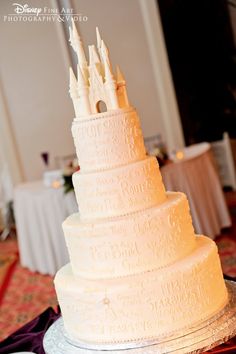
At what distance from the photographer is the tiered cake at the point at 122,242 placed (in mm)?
2473

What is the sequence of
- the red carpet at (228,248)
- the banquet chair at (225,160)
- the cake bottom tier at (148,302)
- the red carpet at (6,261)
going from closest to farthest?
the cake bottom tier at (148,302) → the red carpet at (228,248) → the red carpet at (6,261) → the banquet chair at (225,160)

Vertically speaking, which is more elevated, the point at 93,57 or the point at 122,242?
the point at 93,57

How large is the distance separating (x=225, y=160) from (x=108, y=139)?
20.5 ft

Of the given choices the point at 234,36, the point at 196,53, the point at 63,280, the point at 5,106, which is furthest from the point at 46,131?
the point at 63,280

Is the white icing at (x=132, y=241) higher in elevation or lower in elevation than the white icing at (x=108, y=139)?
lower

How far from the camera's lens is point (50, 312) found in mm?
3461

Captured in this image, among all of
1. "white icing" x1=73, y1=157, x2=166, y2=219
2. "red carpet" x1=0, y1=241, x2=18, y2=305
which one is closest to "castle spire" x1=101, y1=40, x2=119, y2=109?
"white icing" x1=73, y1=157, x2=166, y2=219

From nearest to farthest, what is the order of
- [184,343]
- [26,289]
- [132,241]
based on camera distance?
[184,343], [132,241], [26,289]

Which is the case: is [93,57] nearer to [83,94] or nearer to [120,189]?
[83,94]

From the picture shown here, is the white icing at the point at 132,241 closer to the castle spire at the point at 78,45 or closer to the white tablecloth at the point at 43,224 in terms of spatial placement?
the castle spire at the point at 78,45

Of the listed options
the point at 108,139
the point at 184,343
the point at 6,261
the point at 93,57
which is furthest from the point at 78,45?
the point at 6,261

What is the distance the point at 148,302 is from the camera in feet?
8.06

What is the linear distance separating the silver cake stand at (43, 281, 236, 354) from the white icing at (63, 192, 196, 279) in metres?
0.32

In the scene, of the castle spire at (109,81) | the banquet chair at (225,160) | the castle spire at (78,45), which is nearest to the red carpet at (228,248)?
the banquet chair at (225,160)
